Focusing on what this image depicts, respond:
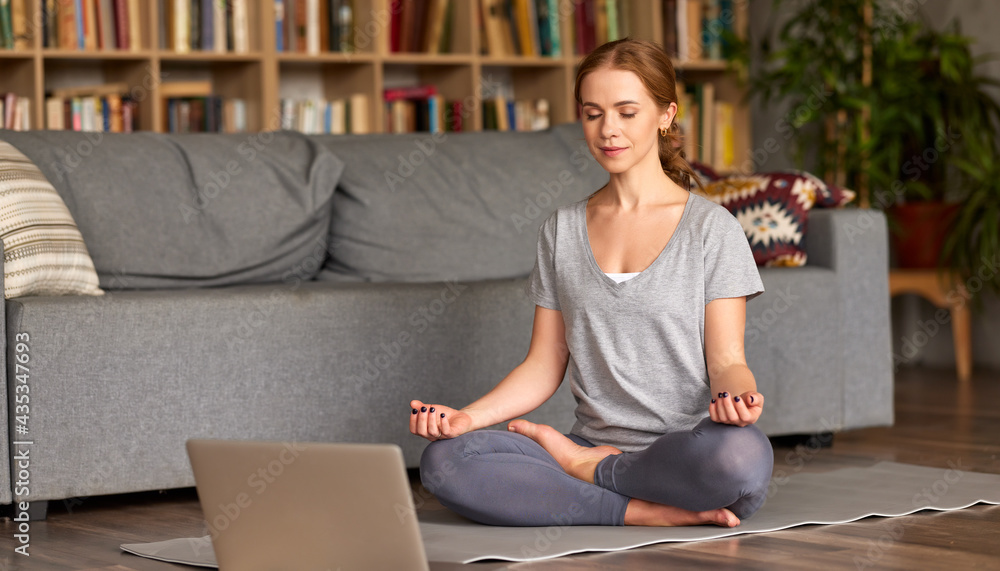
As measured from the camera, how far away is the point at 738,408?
5.11 feet

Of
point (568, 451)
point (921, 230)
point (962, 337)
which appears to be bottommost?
point (962, 337)

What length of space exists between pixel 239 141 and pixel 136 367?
78 cm

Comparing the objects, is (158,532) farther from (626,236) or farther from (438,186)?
(438,186)

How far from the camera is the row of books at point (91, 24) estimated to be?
146 inches

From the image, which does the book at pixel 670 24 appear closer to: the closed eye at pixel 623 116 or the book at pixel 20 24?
the book at pixel 20 24

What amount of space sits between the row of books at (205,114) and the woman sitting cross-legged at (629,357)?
2403 mm

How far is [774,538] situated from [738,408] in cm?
26

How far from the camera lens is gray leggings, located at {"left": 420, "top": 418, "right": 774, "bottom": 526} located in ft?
5.46

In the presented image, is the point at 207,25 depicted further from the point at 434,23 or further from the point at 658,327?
the point at 658,327

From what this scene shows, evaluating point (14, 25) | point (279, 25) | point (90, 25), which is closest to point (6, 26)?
point (14, 25)

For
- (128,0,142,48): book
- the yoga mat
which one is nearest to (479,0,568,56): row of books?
(128,0,142,48): book

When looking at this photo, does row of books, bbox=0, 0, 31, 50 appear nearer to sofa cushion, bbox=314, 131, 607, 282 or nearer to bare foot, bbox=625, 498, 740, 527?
sofa cushion, bbox=314, 131, 607, 282

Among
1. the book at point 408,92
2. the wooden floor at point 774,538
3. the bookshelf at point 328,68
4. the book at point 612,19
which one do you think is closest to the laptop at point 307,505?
the wooden floor at point 774,538

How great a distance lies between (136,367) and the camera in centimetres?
208
